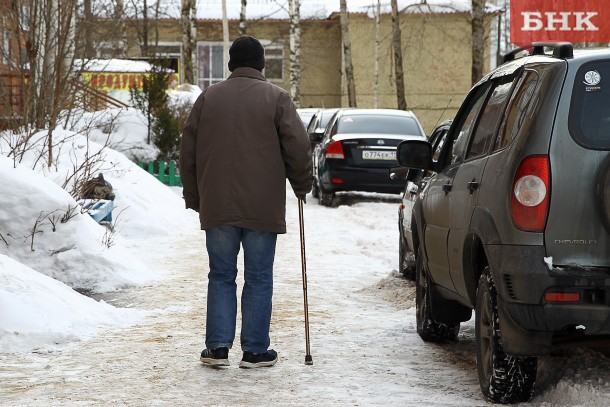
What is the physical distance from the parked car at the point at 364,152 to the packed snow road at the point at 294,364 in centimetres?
839

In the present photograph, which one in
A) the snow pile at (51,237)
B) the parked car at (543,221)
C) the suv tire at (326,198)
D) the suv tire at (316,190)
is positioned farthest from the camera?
the suv tire at (316,190)

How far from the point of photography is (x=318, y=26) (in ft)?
178

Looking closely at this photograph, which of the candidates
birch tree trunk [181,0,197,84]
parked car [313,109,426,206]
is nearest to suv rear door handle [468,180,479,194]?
parked car [313,109,426,206]

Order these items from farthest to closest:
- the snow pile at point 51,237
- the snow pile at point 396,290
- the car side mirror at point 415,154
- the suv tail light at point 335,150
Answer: the suv tail light at point 335,150 → the snow pile at point 51,237 → the snow pile at point 396,290 → the car side mirror at point 415,154

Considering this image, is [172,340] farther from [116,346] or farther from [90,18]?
[90,18]

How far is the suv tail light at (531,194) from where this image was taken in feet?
17.3

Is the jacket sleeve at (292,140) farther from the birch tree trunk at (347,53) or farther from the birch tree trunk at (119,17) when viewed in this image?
the birch tree trunk at (347,53)

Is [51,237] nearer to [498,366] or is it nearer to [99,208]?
[99,208]

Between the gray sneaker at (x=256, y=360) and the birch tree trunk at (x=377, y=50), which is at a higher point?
the birch tree trunk at (x=377, y=50)

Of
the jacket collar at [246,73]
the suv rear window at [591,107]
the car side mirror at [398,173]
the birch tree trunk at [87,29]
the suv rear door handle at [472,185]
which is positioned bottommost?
the car side mirror at [398,173]

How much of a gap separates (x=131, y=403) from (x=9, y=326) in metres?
1.91

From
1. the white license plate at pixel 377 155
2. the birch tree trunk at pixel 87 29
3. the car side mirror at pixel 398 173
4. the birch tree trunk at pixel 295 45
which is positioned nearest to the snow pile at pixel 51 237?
the car side mirror at pixel 398 173

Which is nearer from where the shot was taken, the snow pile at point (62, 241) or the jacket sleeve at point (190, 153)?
the jacket sleeve at point (190, 153)

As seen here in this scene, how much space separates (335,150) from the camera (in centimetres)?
1958
